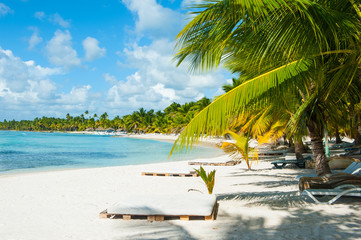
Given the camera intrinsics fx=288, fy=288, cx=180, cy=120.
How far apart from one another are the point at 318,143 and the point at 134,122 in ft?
290

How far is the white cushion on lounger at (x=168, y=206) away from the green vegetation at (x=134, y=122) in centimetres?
2791

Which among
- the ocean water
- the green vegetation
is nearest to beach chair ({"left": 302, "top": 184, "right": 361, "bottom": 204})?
the ocean water

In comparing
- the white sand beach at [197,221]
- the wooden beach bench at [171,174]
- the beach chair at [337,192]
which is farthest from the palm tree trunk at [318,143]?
the wooden beach bench at [171,174]

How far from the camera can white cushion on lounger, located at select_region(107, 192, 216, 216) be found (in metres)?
4.38

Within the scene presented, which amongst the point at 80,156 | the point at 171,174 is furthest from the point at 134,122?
the point at 171,174

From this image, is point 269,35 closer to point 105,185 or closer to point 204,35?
point 204,35

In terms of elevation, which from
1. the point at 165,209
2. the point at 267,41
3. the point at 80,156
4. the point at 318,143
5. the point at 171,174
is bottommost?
the point at 80,156

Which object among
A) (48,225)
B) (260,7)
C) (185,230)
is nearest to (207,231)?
(185,230)

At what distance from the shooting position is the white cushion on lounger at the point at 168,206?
4382mm

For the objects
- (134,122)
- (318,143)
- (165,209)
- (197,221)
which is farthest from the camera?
(134,122)

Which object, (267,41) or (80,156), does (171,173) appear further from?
(80,156)

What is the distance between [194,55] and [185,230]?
2.77 meters

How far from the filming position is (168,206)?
450 centimetres

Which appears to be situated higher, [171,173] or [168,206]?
[168,206]
